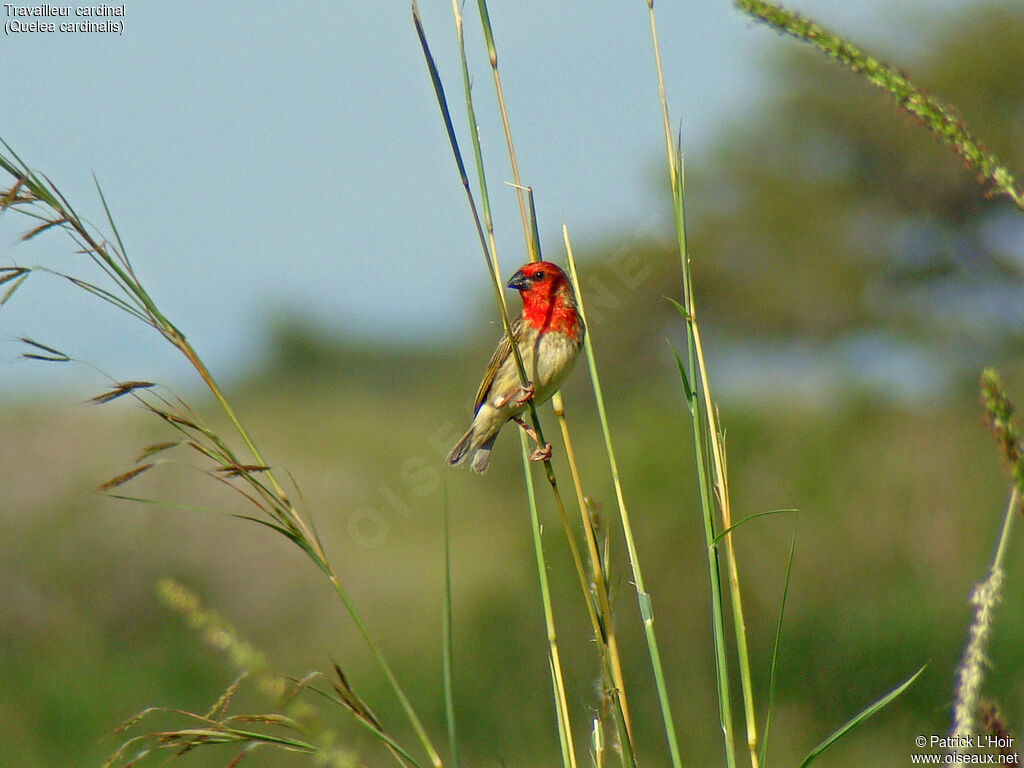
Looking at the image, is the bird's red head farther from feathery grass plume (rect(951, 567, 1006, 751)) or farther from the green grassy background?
the green grassy background

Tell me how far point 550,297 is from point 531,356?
0.25 meters

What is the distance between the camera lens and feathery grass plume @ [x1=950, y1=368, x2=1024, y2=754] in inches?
56.7

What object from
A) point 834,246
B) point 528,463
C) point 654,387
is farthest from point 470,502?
point 528,463

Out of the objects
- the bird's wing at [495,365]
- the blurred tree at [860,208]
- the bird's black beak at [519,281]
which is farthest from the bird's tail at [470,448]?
the blurred tree at [860,208]

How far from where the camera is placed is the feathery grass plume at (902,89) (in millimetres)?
1673

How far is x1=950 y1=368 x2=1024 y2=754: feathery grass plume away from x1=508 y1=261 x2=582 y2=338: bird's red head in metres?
2.60

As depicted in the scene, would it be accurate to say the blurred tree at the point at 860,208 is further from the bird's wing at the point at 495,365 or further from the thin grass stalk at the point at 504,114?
the thin grass stalk at the point at 504,114

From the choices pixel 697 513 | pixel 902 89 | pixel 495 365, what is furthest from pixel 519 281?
pixel 697 513

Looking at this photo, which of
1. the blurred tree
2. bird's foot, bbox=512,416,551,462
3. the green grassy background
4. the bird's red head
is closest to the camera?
bird's foot, bbox=512,416,551,462

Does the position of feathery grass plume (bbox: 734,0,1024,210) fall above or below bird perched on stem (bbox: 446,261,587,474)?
above

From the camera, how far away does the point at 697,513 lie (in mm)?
12289

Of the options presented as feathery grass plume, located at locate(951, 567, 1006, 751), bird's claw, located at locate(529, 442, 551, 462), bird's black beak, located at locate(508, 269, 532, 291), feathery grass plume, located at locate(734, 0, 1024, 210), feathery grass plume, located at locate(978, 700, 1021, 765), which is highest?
feathery grass plume, located at locate(734, 0, 1024, 210)

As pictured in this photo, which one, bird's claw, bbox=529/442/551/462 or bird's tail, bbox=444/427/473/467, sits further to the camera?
bird's tail, bbox=444/427/473/467

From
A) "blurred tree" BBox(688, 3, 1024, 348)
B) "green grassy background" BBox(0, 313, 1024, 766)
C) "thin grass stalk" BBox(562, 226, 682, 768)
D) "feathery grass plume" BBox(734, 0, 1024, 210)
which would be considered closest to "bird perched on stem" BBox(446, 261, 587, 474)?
"thin grass stalk" BBox(562, 226, 682, 768)
